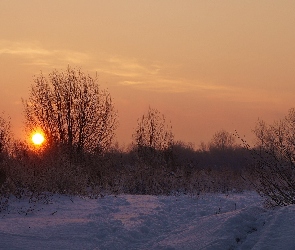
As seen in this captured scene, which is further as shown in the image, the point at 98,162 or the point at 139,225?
the point at 98,162

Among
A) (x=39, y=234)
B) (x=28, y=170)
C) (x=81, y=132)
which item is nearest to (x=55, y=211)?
(x=39, y=234)

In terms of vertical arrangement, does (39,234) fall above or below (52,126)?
below

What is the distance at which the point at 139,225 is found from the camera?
32.1 feet

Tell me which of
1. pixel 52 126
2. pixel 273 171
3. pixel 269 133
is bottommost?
pixel 273 171

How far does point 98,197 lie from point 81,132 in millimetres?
12386

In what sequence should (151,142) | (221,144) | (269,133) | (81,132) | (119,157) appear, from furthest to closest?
(221,144)
(151,142)
(81,132)
(119,157)
(269,133)

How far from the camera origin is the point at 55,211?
1173cm

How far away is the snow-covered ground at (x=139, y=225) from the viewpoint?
254 inches

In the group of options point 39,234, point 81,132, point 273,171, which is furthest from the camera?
point 81,132

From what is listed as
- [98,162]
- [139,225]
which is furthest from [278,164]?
[98,162]

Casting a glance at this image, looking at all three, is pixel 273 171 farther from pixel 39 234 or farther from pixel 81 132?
pixel 81 132

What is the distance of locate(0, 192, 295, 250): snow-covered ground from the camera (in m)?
6.44

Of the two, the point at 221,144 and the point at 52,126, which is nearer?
the point at 52,126

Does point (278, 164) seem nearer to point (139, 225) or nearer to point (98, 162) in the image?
point (139, 225)
